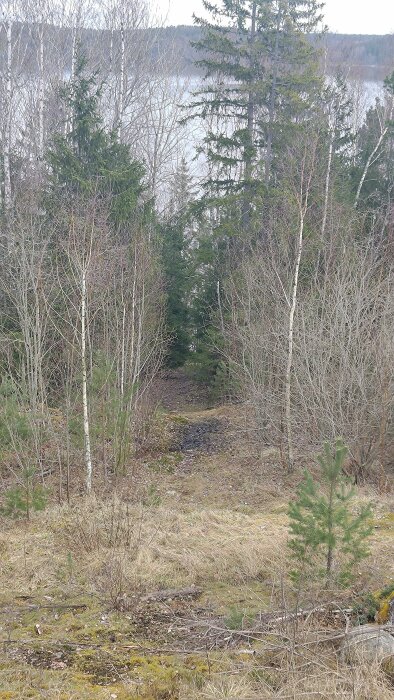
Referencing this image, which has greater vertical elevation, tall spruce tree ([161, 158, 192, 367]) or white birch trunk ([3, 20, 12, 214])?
white birch trunk ([3, 20, 12, 214])

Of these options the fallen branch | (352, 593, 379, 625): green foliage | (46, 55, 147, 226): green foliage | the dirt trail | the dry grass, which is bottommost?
the dirt trail

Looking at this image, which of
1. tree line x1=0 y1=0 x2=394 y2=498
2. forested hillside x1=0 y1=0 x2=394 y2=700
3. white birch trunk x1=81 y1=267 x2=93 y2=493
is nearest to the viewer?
forested hillside x1=0 y1=0 x2=394 y2=700

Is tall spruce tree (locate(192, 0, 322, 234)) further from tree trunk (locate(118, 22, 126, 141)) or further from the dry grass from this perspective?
the dry grass

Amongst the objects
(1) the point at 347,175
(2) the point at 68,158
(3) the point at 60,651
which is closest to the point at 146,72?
(1) the point at 347,175

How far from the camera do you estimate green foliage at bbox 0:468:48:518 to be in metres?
9.20

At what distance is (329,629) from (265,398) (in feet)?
30.6

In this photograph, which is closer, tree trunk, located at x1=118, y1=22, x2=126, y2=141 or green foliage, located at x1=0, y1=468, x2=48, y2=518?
green foliage, located at x1=0, y1=468, x2=48, y2=518

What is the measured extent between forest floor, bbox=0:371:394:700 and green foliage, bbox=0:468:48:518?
0.21 m

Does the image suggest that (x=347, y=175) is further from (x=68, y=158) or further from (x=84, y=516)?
(x=84, y=516)

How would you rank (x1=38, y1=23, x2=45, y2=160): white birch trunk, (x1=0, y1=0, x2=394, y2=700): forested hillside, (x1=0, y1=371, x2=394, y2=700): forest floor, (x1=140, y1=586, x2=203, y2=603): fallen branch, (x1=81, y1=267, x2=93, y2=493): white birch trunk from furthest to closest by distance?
(x1=38, y1=23, x2=45, y2=160): white birch trunk < (x1=81, y1=267, x2=93, y2=493): white birch trunk < (x1=140, y1=586, x2=203, y2=603): fallen branch < (x1=0, y1=0, x2=394, y2=700): forested hillside < (x1=0, y1=371, x2=394, y2=700): forest floor

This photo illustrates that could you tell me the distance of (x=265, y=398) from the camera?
14352 millimetres

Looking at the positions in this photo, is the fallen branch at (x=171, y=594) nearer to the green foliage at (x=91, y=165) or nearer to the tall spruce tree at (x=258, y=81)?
the green foliage at (x=91, y=165)

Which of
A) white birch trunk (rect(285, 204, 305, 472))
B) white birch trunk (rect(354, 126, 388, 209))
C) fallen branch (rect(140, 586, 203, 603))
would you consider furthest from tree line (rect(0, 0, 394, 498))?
fallen branch (rect(140, 586, 203, 603))

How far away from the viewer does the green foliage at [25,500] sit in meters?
9.20
